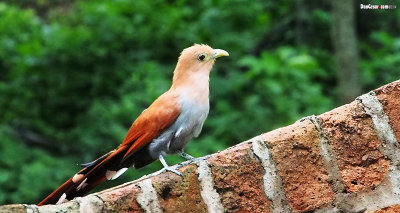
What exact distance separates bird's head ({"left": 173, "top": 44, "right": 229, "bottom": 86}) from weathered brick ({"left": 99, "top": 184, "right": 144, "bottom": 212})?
0.98m

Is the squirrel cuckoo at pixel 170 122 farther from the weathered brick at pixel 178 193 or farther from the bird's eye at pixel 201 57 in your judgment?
the weathered brick at pixel 178 193

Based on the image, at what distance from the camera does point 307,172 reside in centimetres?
209

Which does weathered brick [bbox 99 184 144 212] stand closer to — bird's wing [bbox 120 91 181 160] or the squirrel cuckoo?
the squirrel cuckoo

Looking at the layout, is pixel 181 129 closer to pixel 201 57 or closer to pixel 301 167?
pixel 201 57

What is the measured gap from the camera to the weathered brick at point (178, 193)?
2.00 metres

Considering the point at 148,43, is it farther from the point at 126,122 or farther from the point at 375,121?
the point at 375,121

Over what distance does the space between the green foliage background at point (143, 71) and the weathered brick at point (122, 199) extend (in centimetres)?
391

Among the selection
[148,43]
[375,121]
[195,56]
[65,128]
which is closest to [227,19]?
[148,43]

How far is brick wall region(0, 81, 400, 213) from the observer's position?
2.03m

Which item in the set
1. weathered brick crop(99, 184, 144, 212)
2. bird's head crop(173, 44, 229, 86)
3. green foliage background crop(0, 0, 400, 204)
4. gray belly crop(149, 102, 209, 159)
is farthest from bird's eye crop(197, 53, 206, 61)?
green foliage background crop(0, 0, 400, 204)

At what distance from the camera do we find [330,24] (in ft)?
23.8

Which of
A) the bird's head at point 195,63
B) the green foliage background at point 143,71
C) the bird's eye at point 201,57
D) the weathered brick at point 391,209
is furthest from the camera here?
the green foliage background at point 143,71

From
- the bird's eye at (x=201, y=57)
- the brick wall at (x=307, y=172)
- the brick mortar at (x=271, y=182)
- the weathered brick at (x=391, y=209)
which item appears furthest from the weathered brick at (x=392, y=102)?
the bird's eye at (x=201, y=57)

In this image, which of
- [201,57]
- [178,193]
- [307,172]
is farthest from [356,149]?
[201,57]
